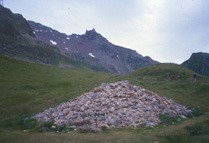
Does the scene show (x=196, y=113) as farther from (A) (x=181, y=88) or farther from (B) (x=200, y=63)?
(B) (x=200, y=63)

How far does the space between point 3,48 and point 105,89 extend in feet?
440

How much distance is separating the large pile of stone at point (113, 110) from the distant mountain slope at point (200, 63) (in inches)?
5963

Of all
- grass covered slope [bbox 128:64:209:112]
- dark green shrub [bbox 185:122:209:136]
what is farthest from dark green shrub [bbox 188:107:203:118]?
dark green shrub [bbox 185:122:209:136]

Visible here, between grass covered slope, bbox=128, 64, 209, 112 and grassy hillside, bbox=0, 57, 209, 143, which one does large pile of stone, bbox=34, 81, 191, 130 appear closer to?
grassy hillside, bbox=0, 57, 209, 143

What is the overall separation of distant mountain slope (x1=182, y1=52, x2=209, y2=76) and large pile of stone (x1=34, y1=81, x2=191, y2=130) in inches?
5963

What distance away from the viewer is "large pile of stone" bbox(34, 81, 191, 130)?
3491 cm

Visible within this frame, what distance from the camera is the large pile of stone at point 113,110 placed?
115 ft

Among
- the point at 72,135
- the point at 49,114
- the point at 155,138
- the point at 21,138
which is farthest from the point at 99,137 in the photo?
the point at 49,114

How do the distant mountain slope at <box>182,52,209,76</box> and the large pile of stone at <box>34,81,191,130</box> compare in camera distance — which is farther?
the distant mountain slope at <box>182,52,209,76</box>

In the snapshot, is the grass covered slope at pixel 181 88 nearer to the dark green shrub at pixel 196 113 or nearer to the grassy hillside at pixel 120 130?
the grassy hillside at pixel 120 130

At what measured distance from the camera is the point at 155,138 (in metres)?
28.7

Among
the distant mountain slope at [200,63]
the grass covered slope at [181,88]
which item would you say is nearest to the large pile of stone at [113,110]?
the grass covered slope at [181,88]

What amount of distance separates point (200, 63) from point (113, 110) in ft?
543

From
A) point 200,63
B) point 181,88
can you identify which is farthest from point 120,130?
point 200,63
